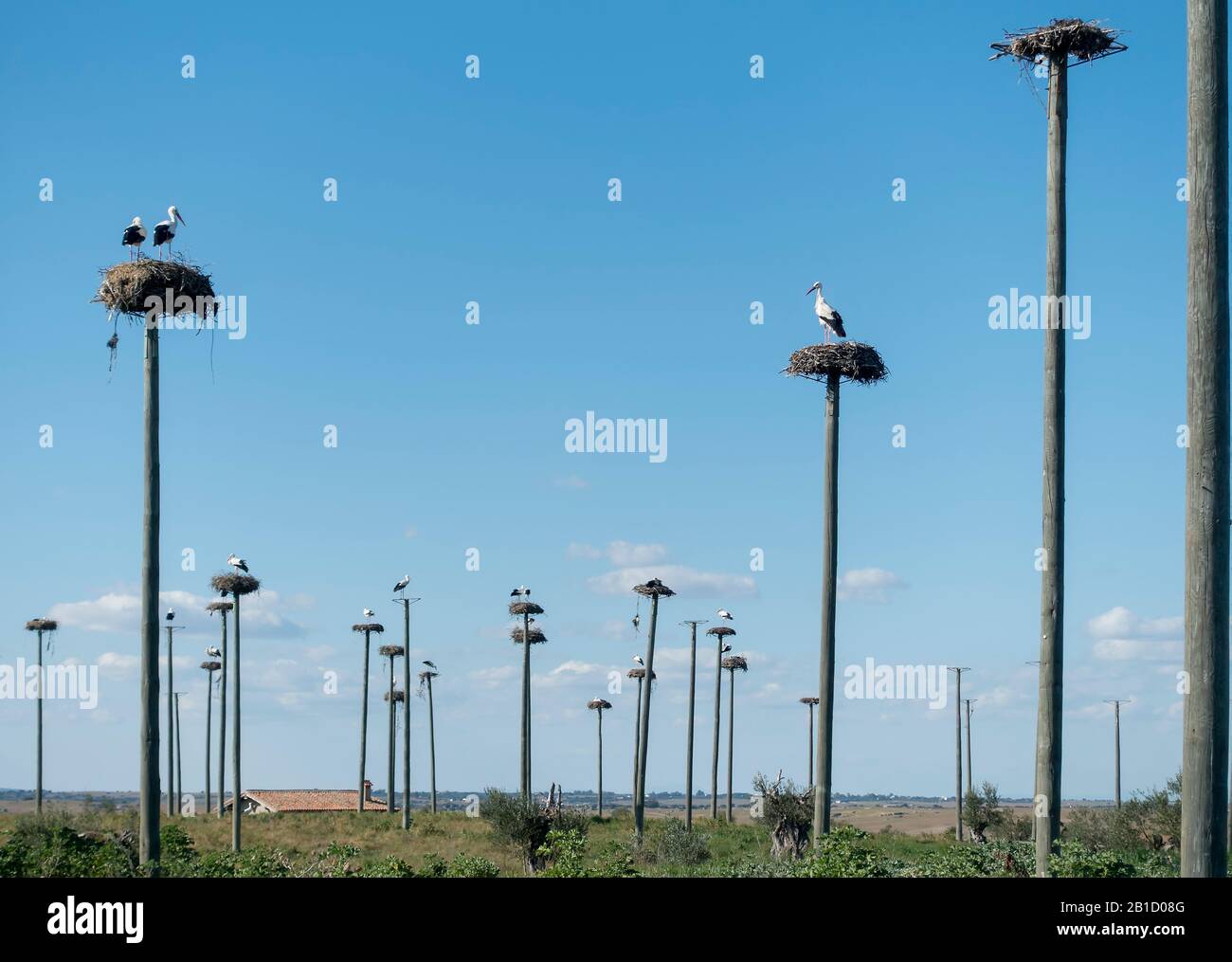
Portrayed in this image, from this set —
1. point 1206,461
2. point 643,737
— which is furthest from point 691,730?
point 1206,461

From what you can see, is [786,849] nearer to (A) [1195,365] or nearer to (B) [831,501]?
(B) [831,501]

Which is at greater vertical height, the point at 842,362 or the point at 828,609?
the point at 842,362

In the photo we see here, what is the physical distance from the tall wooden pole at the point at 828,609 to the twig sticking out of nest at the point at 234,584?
21507mm

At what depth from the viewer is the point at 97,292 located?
1986 centimetres

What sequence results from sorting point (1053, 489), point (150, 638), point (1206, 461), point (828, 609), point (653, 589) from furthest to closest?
point (653, 589) → point (828, 609) → point (150, 638) → point (1053, 489) → point (1206, 461)

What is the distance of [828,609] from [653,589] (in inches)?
659

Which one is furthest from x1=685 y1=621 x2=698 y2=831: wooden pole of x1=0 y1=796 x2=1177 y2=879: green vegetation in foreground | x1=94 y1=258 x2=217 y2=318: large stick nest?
x1=94 y1=258 x2=217 y2=318: large stick nest

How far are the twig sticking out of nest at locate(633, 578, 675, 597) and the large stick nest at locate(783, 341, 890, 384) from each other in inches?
669

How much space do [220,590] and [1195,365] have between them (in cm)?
3553

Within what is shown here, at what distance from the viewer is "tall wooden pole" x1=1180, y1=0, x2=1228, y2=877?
7176 mm

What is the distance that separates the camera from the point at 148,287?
64.3ft

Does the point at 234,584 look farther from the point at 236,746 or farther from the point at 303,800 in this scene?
the point at 303,800

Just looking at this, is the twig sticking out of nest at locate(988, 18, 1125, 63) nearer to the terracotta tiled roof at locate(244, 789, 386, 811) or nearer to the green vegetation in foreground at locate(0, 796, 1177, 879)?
the green vegetation in foreground at locate(0, 796, 1177, 879)
